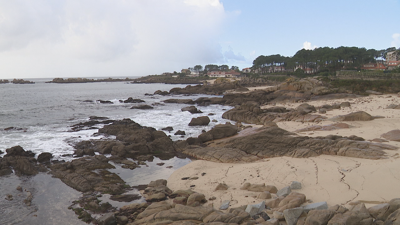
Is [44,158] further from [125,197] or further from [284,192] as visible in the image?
[284,192]

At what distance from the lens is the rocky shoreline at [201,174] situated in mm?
6668

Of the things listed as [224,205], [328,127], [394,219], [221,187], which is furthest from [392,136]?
[224,205]

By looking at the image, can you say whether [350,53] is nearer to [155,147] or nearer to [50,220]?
[155,147]

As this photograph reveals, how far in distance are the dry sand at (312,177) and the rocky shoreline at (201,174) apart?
436mm

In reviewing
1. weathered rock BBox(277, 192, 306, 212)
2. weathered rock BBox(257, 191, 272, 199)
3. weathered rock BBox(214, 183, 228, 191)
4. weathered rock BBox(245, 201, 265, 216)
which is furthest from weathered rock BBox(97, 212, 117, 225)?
weathered rock BBox(277, 192, 306, 212)

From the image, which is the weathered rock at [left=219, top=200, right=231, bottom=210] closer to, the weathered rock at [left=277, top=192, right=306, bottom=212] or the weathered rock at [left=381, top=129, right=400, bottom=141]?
the weathered rock at [left=277, top=192, right=306, bottom=212]

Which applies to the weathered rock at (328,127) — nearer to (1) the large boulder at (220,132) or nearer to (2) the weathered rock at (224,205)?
(1) the large boulder at (220,132)

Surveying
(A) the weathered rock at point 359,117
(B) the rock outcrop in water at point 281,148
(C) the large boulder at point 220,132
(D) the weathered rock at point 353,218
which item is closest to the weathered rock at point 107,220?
(D) the weathered rock at point 353,218

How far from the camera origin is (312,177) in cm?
988

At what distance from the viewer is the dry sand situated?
26.8ft

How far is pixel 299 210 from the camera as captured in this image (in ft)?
21.4

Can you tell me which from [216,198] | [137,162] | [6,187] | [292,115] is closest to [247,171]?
[216,198]

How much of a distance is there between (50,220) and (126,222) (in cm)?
263

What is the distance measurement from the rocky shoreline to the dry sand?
436 millimetres
